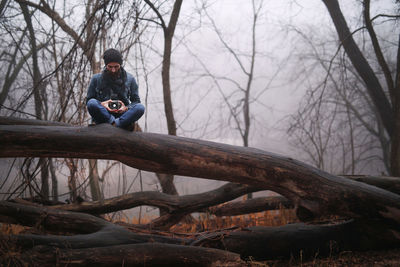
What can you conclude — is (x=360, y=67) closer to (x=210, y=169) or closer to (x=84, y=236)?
(x=210, y=169)

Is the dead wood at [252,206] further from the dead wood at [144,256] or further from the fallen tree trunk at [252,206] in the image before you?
the dead wood at [144,256]

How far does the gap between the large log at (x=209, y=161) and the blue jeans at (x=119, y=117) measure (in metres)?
0.04

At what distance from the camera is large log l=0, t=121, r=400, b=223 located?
1.59m

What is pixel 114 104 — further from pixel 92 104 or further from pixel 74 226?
pixel 74 226

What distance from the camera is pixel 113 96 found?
5.74ft

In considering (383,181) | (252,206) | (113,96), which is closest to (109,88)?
(113,96)

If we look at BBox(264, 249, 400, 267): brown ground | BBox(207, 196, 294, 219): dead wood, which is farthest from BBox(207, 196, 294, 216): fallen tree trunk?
BBox(264, 249, 400, 267): brown ground

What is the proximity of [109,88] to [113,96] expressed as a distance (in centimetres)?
5

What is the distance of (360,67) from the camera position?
4.01 m

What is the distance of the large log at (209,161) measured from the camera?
62.6 inches

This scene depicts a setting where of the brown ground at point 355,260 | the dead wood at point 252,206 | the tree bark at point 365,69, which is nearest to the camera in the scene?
the brown ground at point 355,260

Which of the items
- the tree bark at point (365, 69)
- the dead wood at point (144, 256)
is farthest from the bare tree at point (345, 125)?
the dead wood at point (144, 256)

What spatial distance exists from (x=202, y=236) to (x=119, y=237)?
1.74ft

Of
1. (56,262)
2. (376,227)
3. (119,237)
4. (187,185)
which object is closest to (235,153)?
(119,237)
